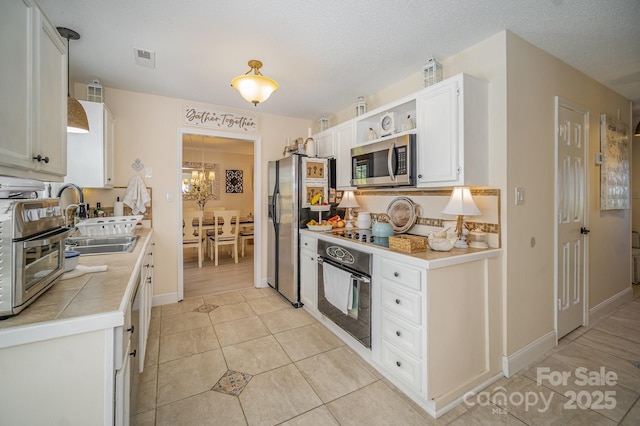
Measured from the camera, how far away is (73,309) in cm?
99

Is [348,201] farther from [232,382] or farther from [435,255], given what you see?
[232,382]

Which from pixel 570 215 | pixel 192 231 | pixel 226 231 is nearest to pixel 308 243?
pixel 570 215

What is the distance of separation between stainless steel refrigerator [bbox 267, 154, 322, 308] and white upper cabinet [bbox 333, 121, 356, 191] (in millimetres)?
454

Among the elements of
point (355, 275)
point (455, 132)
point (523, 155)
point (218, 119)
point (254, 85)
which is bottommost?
point (355, 275)

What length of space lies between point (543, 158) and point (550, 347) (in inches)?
64.1

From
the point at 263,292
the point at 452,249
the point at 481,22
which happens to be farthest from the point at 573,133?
the point at 263,292

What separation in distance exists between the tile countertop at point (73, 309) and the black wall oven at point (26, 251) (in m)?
0.05

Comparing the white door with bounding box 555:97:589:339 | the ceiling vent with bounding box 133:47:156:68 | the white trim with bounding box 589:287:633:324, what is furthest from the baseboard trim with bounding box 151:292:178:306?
the white trim with bounding box 589:287:633:324

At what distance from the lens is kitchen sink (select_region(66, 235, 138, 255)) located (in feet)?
7.20

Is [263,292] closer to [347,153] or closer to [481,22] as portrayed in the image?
[347,153]

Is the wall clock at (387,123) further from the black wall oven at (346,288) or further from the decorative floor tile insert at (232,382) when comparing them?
the decorative floor tile insert at (232,382)

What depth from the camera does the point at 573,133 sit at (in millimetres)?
2623

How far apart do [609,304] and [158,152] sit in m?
5.58

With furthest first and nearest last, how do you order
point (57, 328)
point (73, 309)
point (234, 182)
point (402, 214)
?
point (234, 182) → point (402, 214) → point (73, 309) → point (57, 328)
